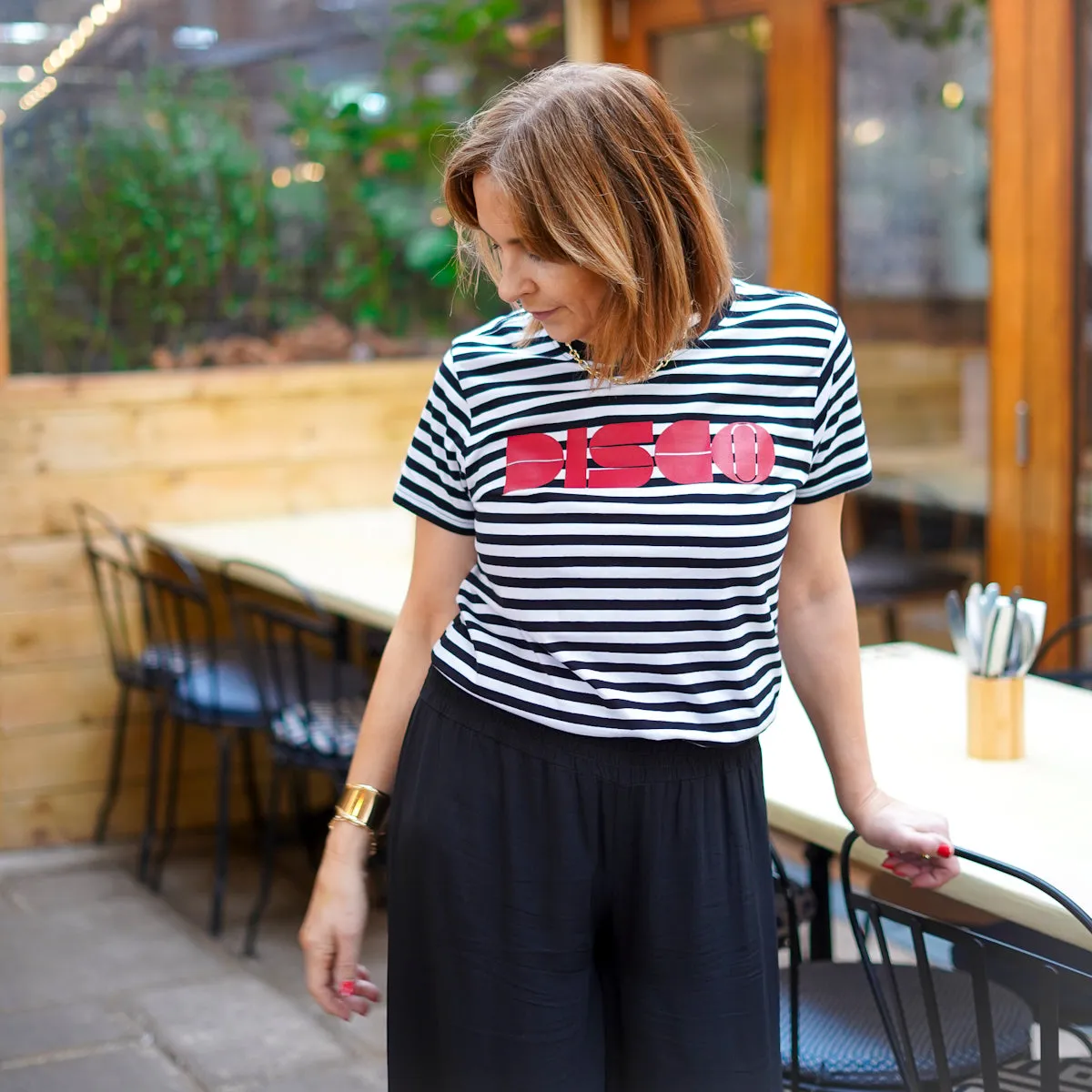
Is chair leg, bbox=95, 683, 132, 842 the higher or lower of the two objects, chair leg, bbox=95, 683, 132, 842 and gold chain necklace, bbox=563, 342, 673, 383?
the lower

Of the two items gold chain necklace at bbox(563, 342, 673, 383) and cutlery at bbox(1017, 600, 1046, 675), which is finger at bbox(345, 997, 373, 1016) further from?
cutlery at bbox(1017, 600, 1046, 675)

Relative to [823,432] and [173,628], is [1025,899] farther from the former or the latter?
[173,628]

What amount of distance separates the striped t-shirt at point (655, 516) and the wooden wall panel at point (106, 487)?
291 centimetres

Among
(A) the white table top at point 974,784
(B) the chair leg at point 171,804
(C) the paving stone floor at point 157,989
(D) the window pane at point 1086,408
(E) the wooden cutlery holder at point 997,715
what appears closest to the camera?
(A) the white table top at point 974,784

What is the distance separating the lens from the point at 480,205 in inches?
53.5

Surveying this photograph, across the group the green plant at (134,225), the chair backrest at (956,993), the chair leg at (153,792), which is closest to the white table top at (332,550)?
the chair leg at (153,792)

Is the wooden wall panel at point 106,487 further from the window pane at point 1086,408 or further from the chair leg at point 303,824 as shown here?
the window pane at point 1086,408

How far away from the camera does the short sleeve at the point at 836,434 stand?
137 centimetres

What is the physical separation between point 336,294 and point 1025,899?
322cm

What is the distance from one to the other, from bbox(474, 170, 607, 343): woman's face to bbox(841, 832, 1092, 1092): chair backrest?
2.01 ft

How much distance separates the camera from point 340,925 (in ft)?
4.67

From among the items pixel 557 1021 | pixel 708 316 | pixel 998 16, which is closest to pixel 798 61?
pixel 998 16

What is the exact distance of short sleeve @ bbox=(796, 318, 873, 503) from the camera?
1.37 m

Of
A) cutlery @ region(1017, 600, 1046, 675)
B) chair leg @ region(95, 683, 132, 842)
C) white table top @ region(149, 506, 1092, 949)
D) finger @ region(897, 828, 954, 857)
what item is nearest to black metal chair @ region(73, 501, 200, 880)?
chair leg @ region(95, 683, 132, 842)
